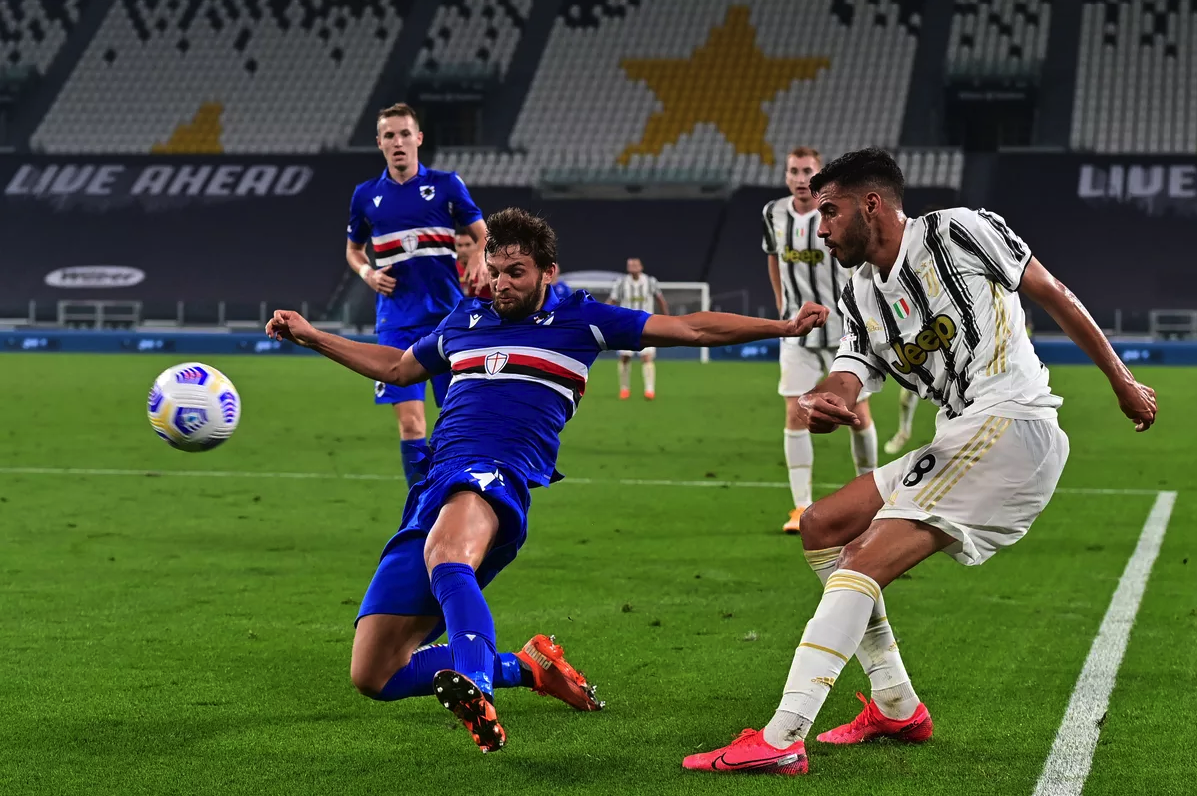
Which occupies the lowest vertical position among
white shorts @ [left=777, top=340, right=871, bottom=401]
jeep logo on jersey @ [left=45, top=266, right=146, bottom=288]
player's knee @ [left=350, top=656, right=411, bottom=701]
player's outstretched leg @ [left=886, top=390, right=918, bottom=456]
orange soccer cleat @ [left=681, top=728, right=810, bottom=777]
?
orange soccer cleat @ [left=681, top=728, right=810, bottom=777]

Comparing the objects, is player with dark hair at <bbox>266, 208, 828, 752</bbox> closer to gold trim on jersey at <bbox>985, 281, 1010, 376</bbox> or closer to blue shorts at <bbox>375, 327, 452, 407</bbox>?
gold trim on jersey at <bbox>985, 281, 1010, 376</bbox>

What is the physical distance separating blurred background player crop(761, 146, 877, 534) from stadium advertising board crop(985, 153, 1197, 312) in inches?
997

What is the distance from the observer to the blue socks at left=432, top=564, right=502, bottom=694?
13.1ft

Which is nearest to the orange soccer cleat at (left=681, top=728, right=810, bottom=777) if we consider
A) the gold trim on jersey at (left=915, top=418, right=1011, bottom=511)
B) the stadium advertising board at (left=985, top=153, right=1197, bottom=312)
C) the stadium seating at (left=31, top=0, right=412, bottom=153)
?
the gold trim on jersey at (left=915, top=418, right=1011, bottom=511)

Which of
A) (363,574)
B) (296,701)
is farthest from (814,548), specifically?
(363,574)

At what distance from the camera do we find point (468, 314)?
16.2 feet

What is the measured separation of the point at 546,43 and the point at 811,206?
114ft

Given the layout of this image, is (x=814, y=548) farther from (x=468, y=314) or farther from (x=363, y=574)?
(x=363, y=574)

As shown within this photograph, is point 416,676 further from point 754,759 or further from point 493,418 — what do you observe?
point 754,759

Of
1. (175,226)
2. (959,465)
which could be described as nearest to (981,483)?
(959,465)

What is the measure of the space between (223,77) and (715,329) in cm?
4219

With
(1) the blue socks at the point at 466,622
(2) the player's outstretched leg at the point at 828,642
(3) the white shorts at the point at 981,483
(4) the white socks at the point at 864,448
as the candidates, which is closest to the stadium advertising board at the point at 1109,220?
(4) the white socks at the point at 864,448

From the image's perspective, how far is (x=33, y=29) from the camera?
45.5 m

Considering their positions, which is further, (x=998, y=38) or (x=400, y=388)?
(x=998, y=38)
